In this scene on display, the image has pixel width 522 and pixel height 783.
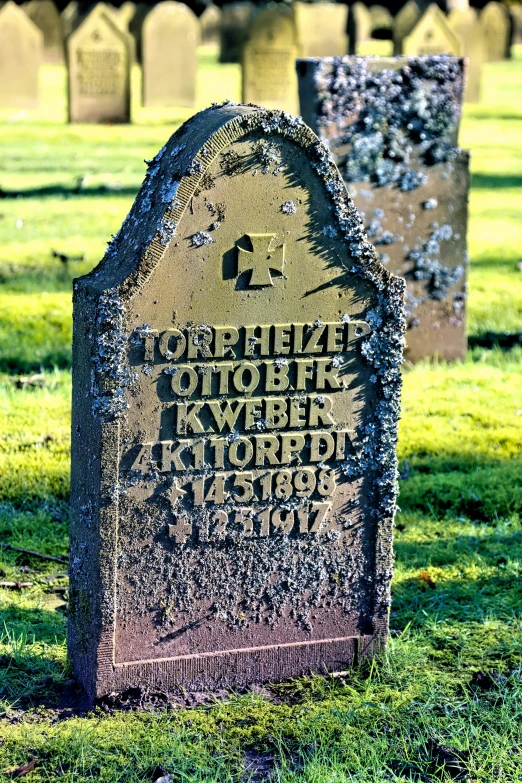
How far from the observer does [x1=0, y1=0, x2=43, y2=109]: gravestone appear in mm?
19641

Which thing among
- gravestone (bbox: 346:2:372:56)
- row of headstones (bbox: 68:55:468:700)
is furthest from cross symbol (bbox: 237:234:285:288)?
gravestone (bbox: 346:2:372:56)

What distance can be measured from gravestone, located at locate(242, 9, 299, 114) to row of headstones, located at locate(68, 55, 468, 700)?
1527 centimetres

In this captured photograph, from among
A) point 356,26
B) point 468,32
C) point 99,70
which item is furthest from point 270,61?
point 356,26

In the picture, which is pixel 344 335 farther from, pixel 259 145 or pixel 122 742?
pixel 122 742

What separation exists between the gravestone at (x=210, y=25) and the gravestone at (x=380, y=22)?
17.7 feet

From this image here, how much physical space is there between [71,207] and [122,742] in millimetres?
9206

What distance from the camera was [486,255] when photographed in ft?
35.7

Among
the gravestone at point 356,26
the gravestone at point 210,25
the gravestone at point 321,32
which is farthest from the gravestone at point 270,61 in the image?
the gravestone at point 210,25

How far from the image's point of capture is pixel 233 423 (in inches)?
145

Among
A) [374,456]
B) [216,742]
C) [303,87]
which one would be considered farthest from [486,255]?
[216,742]

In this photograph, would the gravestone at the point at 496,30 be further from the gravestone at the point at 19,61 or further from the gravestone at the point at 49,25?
the gravestone at the point at 19,61

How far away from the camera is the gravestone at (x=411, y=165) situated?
712cm

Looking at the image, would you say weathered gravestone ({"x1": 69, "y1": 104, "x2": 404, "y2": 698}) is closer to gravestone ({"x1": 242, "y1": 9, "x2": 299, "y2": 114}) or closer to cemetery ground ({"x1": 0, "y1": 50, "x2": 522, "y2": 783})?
cemetery ground ({"x1": 0, "y1": 50, "x2": 522, "y2": 783})

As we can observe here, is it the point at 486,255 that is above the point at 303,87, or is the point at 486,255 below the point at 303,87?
below
